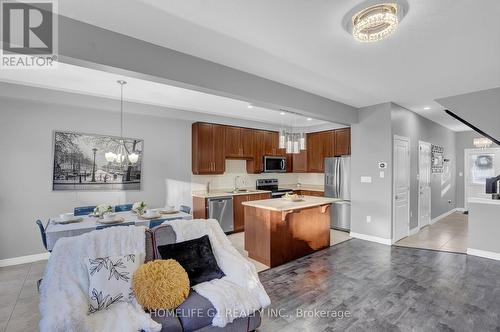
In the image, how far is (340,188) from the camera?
18.9ft

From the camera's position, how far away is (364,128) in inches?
201

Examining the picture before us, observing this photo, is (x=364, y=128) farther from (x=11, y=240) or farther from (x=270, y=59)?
(x=11, y=240)

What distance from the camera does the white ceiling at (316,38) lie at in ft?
6.48

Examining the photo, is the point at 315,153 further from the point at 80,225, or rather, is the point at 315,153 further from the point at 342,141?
the point at 80,225

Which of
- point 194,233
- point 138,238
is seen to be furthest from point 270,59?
point 138,238

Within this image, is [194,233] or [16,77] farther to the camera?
[16,77]

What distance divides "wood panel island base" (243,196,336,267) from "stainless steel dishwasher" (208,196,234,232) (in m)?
1.33

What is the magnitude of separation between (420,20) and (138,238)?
10.0 feet

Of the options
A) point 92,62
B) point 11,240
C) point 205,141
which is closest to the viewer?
point 92,62

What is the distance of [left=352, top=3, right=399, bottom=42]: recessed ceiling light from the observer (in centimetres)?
190

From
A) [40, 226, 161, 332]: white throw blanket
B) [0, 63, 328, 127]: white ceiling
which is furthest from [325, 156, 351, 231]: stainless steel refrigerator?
[40, 226, 161, 332]: white throw blanket

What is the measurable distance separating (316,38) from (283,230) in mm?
2584

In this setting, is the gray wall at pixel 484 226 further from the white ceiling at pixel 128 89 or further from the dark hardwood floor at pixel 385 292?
the white ceiling at pixel 128 89

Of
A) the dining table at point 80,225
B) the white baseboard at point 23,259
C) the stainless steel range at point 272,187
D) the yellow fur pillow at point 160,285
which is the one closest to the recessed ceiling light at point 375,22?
the yellow fur pillow at point 160,285
